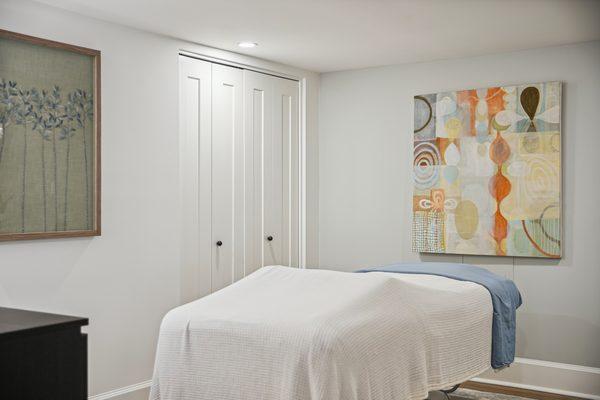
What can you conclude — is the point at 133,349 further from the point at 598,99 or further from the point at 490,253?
the point at 598,99

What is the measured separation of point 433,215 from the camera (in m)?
5.20

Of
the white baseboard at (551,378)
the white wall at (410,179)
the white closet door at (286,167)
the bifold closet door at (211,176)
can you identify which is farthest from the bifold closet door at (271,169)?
the white baseboard at (551,378)

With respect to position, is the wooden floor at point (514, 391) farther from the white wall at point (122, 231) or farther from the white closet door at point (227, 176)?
the white wall at point (122, 231)

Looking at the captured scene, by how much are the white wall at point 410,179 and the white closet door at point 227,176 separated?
102 cm

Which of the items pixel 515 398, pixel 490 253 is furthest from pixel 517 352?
pixel 490 253

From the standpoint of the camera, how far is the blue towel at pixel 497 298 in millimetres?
3861

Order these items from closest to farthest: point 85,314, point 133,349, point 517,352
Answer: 1. point 85,314
2. point 133,349
3. point 517,352

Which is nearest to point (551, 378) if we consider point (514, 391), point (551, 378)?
point (551, 378)

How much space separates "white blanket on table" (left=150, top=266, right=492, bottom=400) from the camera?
9.20 ft

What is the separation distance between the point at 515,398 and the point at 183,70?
10.2ft

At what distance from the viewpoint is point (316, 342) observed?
278 cm

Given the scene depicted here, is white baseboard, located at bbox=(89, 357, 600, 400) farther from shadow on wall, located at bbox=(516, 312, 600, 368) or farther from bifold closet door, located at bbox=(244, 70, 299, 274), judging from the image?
bifold closet door, located at bbox=(244, 70, 299, 274)

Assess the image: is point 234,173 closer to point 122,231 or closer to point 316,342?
point 122,231

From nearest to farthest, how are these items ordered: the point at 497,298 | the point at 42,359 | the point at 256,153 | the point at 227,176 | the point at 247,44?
the point at 42,359 → the point at 497,298 → the point at 247,44 → the point at 227,176 → the point at 256,153
